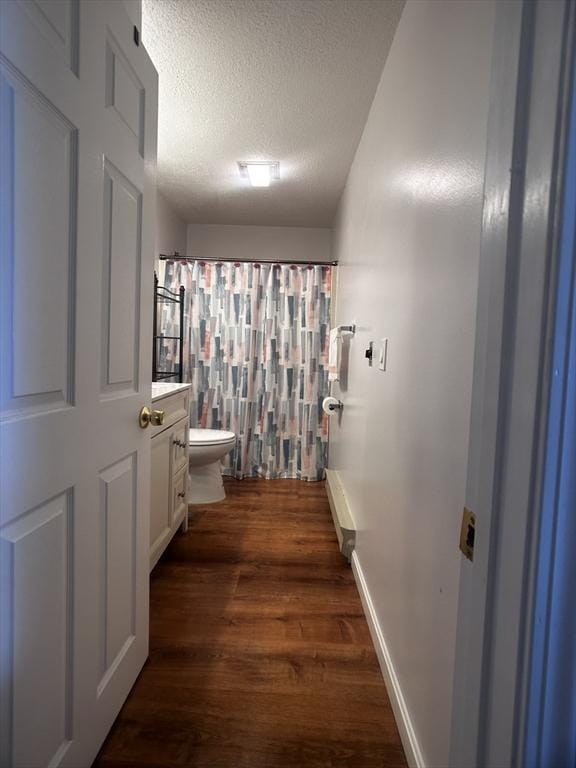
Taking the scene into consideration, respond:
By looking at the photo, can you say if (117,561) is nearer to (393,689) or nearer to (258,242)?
(393,689)

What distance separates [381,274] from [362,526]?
1.09 meters

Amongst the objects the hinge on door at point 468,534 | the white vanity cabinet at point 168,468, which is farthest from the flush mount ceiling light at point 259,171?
the hinge on door at point 468,534

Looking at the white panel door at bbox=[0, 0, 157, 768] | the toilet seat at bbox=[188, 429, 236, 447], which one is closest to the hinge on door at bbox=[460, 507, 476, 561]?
the white panel door at bbox=[0, 0, 157, 768]

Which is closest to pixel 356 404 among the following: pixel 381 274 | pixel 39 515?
pixel 381 274

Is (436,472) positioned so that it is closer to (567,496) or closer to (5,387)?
(567,496)

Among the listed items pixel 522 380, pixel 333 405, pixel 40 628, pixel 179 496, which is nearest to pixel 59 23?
pixel 522 380

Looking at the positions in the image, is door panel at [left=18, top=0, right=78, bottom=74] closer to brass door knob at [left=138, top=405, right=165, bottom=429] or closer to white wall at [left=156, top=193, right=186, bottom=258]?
brass door knob at [left=138, top=405, right=165, bottom=429]

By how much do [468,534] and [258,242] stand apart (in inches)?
154

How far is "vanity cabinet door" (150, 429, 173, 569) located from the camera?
1.80 meters

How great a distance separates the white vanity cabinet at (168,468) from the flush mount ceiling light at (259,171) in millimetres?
1528

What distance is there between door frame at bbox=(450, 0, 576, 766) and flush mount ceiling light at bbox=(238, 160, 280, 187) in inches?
98.8

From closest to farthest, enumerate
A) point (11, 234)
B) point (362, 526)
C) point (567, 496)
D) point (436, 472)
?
point (567, 496)
point (11, 234)
point (436, 472)
point (362, 526)

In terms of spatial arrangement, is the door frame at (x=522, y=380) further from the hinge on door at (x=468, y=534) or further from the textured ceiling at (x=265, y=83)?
the textured ceiling at (x=265, y=83)

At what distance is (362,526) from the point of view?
1.85 meters
